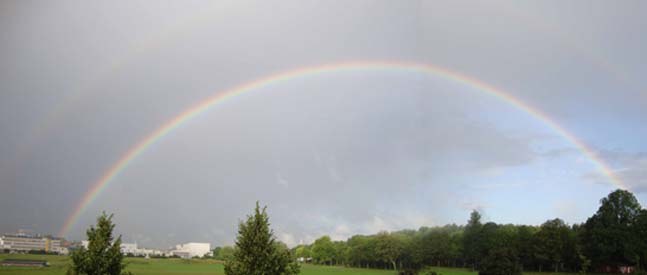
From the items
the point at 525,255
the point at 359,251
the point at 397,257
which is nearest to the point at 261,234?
the point at 525,255

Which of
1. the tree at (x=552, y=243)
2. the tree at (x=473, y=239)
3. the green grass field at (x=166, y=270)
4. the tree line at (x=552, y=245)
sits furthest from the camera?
the tree at (x=473, y=239)

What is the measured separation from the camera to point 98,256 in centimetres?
1956

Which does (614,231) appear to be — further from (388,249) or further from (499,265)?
(388,249)

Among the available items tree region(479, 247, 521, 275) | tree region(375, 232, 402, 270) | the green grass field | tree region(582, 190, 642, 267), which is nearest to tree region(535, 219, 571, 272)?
tree region(582, 190, 642, 267)

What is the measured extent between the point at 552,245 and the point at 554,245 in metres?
0.37

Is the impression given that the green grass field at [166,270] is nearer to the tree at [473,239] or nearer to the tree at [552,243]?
the tree at [473,239]

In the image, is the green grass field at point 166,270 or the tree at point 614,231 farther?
the green grass field at point 166,270

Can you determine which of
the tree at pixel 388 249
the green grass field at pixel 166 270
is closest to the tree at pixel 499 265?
the green grass field at pixel 166 270

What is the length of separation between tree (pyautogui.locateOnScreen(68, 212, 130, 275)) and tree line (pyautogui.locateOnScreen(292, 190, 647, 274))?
122 feet

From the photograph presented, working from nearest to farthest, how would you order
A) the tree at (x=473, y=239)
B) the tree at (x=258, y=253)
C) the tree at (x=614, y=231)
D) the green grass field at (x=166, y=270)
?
1. the tree at (x=258, y=253)
2. the tree at (x=614, y=231)
3. the green grass field at (x=166, y=270)
4. the tree at (x=473, y=239)

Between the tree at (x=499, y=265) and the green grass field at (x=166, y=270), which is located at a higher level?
the tree at (x=499, y=265)

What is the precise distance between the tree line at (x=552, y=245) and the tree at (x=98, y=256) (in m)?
37.1

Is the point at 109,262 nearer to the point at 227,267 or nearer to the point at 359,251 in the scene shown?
the point at 227,267

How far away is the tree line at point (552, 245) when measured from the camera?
75438mm
